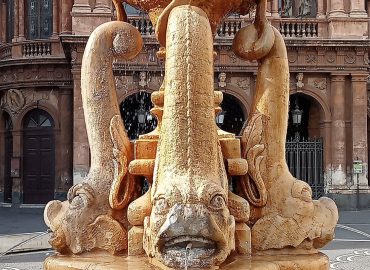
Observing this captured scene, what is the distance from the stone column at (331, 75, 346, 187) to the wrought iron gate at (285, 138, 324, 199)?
41 cm

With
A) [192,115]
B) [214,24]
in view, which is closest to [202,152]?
[192,115]

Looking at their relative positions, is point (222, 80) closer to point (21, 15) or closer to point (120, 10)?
point (21, 15)

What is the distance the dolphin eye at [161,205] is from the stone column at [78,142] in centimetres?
1650

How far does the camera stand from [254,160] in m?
4.57

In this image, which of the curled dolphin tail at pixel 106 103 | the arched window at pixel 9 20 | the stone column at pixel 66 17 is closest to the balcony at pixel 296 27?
the stone column at pixel 66 17

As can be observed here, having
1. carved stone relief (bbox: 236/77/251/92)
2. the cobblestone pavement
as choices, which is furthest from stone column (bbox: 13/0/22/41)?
the cobblestone pavement

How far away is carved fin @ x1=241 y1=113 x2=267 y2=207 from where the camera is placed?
4520mm

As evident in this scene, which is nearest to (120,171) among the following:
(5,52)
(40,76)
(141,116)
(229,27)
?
(141,116)

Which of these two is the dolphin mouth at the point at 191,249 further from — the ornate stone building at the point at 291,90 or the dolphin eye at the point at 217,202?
the ornate stone building at the point at 291,90

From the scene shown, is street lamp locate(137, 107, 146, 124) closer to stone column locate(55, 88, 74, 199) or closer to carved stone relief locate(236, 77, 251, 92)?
carved stone relief locate(236, 77, 251, 92)

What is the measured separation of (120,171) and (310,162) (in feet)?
55.1

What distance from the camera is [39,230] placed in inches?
600

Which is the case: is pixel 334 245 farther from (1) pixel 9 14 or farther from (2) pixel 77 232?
(1) pixel 9 14

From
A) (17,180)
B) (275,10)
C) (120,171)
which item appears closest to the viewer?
(120,171)
